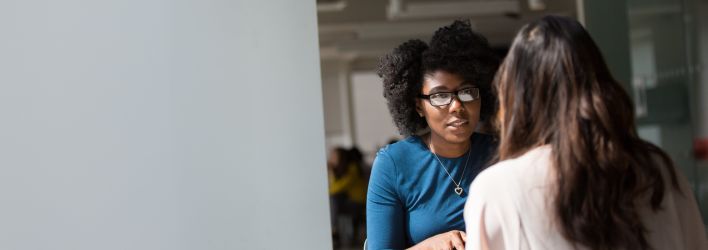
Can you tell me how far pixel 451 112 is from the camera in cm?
220

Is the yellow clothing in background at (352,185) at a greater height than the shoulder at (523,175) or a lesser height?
lesser

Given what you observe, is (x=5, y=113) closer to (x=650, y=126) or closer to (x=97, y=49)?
(x=97, y=49)

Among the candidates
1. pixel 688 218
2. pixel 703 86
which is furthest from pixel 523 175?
pixel 703 86

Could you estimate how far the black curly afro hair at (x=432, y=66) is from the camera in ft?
7.50

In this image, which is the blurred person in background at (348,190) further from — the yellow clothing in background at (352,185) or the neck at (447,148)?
the neck at (447,148)

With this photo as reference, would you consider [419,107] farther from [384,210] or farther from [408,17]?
[408,17]

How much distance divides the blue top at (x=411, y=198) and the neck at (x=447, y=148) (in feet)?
0.05

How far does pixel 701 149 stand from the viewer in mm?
4797

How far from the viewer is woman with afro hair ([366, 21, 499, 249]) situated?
7.23 ft

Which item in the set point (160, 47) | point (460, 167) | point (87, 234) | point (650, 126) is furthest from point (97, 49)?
point (650, 126)

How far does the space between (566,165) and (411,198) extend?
722 mm

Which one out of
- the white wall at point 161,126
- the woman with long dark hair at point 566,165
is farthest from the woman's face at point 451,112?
the woman with long dark hair at point 566,165

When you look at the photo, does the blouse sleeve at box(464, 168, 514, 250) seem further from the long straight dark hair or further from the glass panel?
the glass panel

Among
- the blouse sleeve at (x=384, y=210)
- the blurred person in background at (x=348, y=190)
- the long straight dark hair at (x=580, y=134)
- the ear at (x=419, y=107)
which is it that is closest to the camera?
the long straight dark hair at (x=580, y=134)
